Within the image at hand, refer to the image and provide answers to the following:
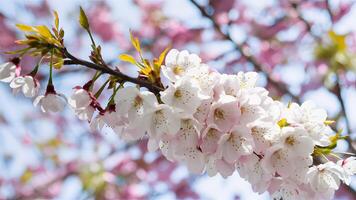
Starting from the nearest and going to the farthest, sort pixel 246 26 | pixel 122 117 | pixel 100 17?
pixel 122 117 → pixel 246 26 → pixel 100 17

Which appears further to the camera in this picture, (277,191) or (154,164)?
(154,164)

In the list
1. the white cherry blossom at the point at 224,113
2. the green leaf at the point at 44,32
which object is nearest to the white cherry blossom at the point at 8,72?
the green leaf at the point at 44,32

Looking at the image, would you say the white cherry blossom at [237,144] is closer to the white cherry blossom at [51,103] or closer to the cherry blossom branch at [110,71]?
the cherry blossom branch at [110,71]

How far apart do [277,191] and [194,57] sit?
42cm

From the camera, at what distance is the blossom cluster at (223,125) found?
3.97ft

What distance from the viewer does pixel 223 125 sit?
1208mm

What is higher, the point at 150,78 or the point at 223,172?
the point at 150,78

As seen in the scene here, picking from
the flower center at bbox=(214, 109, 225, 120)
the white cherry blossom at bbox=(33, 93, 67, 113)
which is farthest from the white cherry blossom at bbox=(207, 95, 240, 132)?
the white cherry blossom at bbox=(33, 93, 67, 113)

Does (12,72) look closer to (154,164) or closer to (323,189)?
(323,189)

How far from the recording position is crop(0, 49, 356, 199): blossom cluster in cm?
121

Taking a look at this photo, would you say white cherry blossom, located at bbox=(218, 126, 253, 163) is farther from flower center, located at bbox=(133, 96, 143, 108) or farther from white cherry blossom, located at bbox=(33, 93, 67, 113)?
white cherry blossom, located at bbox=(33, 93, 67, 113)

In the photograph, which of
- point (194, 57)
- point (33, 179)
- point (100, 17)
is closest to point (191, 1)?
point (194, 57)

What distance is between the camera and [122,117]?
1301 millimetres

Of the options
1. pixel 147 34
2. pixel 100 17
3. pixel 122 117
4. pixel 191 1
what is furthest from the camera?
pixel 100 17
